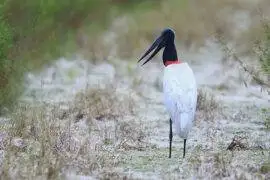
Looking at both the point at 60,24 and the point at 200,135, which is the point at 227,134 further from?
the point at 60,24

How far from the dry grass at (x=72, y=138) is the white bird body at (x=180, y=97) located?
0.53m

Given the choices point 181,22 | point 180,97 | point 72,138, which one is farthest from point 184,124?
point 181,22

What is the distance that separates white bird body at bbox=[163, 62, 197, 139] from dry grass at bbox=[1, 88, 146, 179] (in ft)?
1.73

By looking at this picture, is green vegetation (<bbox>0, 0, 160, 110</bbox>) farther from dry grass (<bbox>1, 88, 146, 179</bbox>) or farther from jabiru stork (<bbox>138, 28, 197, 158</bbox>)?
jabiru stork (<bbox>138, 28, 197, 158</bbox>)

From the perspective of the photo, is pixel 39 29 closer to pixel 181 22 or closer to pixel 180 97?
pixel 181 22

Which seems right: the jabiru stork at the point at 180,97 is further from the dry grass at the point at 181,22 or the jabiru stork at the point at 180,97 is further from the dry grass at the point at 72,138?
the dry grass at the point at 181,22

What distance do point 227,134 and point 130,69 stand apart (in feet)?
17.0

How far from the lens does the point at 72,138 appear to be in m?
7.60

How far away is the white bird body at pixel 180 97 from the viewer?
24.1 feet

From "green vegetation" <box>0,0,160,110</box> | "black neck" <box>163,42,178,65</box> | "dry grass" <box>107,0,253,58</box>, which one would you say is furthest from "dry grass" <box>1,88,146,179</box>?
"dry grass" <box>107,0,253,58</box>

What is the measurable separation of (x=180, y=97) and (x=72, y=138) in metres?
0.88

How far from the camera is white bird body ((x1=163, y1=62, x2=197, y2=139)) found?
7.34 m

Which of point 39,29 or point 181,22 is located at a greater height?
point 181,22

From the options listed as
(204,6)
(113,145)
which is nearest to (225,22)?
(204,6)
